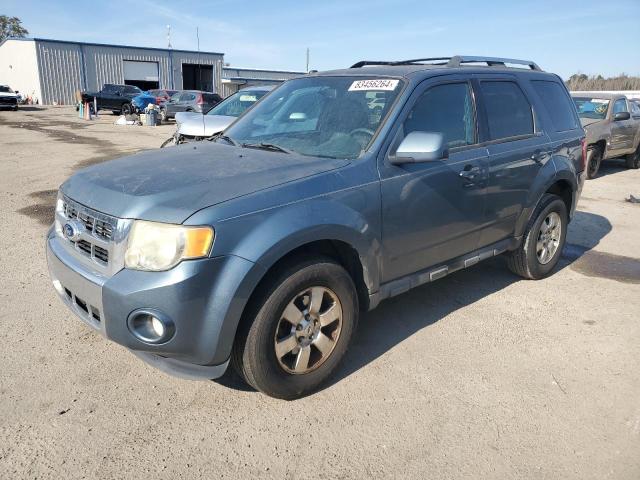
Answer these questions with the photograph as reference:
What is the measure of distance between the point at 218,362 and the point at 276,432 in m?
0.50

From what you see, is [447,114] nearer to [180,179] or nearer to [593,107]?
[180,179]

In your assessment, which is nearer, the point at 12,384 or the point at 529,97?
the point at 12,384

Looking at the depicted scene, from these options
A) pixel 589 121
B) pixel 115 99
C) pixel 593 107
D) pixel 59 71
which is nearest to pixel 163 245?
pixel 589 121

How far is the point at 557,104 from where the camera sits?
493 cm

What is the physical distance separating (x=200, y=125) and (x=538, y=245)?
5782mm

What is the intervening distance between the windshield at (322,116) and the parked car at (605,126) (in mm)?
8734

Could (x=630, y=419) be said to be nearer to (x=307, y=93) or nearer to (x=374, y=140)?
(x=374, y=140)

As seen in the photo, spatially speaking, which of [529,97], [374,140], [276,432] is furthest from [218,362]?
[529,97]

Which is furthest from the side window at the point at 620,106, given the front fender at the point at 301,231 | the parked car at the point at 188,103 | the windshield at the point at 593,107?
the parked car at the point at 188,103

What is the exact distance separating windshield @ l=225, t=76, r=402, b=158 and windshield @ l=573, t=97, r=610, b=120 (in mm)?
9704

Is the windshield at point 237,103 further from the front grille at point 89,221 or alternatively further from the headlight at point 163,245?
the headlight at point 163,245

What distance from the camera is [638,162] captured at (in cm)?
1329

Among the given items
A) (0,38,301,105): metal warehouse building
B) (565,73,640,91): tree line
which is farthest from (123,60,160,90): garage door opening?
(565,73,640,91): tree line

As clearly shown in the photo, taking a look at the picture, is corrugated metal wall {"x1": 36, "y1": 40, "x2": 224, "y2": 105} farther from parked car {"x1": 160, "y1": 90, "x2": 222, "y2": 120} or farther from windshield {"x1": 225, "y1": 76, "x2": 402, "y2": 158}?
windshield {"x1": 225, "y1": 76, "x2": 402, "y2": 158}
